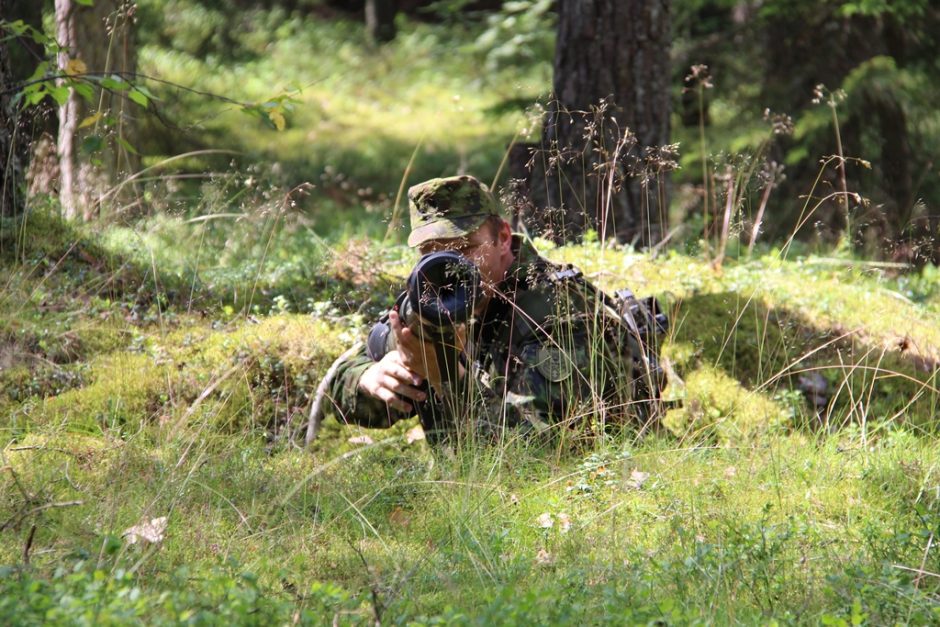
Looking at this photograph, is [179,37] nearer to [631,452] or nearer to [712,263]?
[712,263]

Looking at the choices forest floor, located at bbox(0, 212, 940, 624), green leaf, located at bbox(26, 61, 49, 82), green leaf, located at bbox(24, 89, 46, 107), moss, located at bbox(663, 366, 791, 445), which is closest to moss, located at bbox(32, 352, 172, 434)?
forest floor, located at bbox(0, 212, 940, 624)

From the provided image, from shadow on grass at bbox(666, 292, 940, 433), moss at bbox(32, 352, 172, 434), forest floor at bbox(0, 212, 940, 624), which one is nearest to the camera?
forest floor at bbox(0, 212, 940, 624)

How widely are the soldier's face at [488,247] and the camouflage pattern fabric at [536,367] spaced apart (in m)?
0.07

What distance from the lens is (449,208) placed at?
155 inches

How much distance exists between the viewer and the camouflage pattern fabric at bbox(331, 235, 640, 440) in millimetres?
3748

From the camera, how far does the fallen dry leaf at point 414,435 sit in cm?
436

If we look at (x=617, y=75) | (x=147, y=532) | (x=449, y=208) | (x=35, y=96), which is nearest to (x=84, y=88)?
(x=35, y=96)

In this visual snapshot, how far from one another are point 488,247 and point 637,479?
1.10m

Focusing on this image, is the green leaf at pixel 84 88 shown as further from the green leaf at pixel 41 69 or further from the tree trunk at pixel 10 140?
the tree trunk at pixel 10 140

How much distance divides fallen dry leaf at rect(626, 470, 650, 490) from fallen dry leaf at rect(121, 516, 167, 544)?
164cm

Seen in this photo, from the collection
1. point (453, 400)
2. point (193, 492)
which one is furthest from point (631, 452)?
point (193, 492)

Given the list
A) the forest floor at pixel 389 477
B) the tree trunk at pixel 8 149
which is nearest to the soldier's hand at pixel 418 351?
the forest floor at pixel 389 477

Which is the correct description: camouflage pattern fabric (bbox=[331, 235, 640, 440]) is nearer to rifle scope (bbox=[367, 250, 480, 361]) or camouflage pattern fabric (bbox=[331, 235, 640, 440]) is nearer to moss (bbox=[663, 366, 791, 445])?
rifle scope (bbox=[367, 250, 480, 361])

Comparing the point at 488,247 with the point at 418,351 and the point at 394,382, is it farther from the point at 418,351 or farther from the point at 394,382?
the point at 394,382
